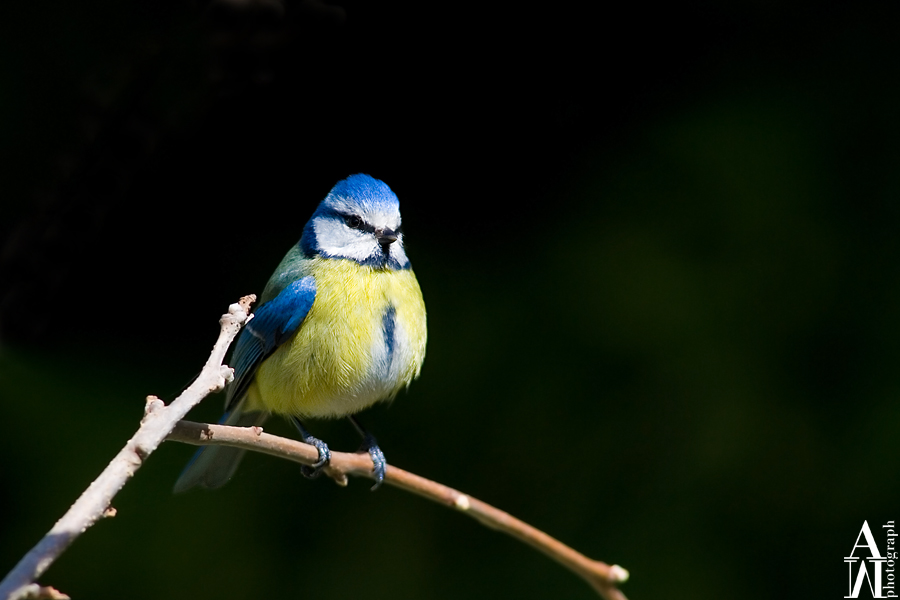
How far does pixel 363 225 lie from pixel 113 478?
42.9 inches

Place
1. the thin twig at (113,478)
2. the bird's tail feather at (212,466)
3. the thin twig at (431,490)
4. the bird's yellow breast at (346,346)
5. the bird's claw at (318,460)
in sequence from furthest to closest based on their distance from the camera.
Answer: the bird's tail feather at (212,466) < the bird's yellow breast at (346,346) < the bird's claw at (318,460) < the thin twig at (431,490) < the thin twig at (113,478)

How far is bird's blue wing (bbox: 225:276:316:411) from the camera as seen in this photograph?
183cm

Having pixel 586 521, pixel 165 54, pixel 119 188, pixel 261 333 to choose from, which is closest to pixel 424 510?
pixel 586 521

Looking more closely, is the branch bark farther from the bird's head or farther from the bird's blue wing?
the bird's head

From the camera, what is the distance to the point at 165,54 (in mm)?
2613

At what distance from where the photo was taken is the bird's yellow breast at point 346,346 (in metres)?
1.80

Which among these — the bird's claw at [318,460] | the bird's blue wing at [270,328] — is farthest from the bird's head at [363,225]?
the bird's claw at [318,460]

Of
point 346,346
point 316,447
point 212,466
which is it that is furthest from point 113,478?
point 212,466

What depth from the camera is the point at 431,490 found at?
118cm

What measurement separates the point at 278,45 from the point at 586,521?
5.63ft

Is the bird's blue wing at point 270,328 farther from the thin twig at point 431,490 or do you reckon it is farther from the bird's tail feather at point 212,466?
the thin twig at point 431,490

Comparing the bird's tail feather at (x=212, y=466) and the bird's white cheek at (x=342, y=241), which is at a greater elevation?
the bird's white cheek at (x=342, y=241)

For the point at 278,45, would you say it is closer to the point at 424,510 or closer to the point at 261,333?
the point at 261,333

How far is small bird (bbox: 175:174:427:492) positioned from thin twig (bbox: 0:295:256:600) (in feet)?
2.23
